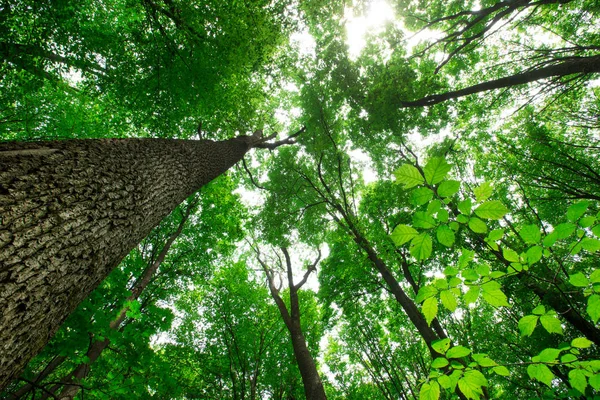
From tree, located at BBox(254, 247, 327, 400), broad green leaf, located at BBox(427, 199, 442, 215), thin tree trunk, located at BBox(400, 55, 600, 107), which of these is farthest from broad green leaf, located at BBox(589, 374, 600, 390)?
tree, located at BBox(254, 247, 327, 400)

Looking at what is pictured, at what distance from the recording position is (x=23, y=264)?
4.01 ft

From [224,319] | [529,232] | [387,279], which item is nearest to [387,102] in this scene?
[387,279]

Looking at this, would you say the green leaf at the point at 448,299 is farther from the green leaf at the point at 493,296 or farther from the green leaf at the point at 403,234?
the green leaf at the point at 403,234

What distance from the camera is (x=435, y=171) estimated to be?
1018 millimetres

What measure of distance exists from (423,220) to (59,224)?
6.69 feet

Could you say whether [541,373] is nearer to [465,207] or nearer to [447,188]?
[465,207]

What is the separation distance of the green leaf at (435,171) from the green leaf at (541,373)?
1.02m

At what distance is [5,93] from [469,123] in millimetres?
12981

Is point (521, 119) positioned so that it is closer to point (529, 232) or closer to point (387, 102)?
point (387, 102)

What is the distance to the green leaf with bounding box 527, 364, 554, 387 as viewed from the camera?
1.11 metres

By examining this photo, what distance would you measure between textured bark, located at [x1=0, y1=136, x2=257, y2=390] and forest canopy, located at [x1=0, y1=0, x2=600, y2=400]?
0.01 meters

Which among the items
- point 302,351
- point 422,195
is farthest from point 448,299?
point 302,351

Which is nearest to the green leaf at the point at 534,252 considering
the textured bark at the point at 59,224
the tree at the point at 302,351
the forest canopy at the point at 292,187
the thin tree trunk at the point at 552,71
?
the forest canopy at the point at 292,187

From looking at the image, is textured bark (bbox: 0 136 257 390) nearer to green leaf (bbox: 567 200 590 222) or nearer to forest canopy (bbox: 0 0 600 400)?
forest canopy (bbox: 0 0 600 400)
